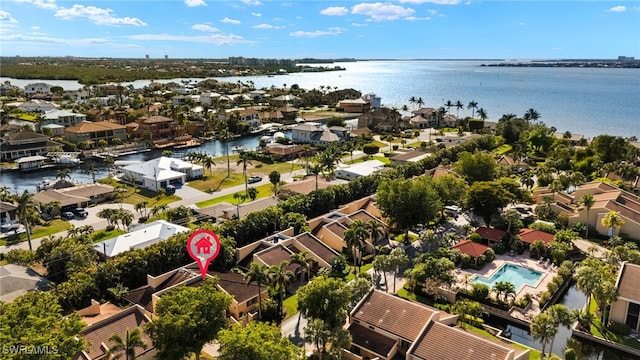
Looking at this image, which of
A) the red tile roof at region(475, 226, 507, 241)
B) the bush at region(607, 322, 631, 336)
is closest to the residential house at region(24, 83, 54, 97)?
the red tile roof at region(475, 226, 507, 241)

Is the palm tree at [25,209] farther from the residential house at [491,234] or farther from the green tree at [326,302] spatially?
the residential house at [491,234]

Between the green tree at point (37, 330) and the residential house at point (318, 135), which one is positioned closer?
the green tree at point (37, 330)

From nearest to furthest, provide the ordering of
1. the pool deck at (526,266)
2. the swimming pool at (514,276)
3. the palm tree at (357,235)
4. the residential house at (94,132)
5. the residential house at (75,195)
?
the pool deck at (526,266) < the palm tree at (357,235) < the swimming pool at (514,276) < the residential house at (75,195) < the residential house at (94,132)

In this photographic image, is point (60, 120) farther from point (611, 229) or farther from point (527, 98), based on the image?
point (527, 98)

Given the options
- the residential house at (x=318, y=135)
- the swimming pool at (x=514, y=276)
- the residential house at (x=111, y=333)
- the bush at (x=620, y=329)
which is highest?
the residential house at (x=318, y=135)

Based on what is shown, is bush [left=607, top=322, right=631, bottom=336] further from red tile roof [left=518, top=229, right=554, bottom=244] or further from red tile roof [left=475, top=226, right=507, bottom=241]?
red tile roof [left=475, top=226, right=507, bottom=241]

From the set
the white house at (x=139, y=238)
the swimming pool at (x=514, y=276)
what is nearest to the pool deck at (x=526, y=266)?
the swimming pool at (x=514, y=276)

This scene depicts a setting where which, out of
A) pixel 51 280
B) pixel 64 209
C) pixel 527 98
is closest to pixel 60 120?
pixel 64 209
